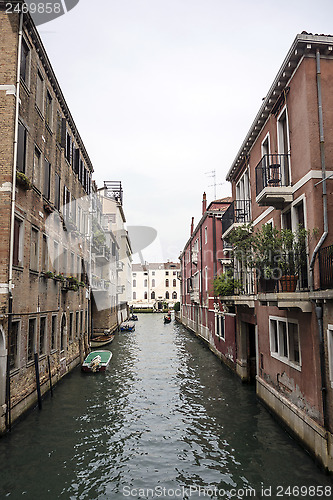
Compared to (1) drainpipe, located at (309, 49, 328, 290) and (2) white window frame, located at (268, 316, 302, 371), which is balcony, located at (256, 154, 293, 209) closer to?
(1) drainpipe, located at (309, 49, 328, 290)

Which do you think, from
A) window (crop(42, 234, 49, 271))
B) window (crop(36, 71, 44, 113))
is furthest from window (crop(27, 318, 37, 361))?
window (crop(36, 71, 44, 113))

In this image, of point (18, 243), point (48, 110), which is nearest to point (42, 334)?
point (18, 243)

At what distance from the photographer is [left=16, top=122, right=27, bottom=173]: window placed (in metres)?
11.8

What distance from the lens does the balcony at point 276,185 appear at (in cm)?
995

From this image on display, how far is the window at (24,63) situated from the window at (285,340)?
35.4ft

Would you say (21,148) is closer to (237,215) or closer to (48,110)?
(48,110)

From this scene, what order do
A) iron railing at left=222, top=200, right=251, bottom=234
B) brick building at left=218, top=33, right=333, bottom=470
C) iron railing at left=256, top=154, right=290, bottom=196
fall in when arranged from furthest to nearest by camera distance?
iron railing at left=222, top=200, right=251, bottom=234
iron railing at left=256, top=154, right=290, bottom=196
brick building at left=218, top=33, right=333, bottom=470

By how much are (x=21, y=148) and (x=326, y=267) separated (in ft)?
31.1

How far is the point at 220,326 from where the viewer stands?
73.9 feet

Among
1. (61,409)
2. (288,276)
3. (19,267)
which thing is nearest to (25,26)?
(19,267)

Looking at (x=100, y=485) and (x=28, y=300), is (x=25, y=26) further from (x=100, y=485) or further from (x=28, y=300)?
(x=100, y=485)

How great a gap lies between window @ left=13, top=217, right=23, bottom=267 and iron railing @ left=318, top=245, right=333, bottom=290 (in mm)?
8383

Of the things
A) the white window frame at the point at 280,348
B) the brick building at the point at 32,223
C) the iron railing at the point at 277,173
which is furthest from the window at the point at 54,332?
the iron railing at the point at 277,173

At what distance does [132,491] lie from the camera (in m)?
7.80
